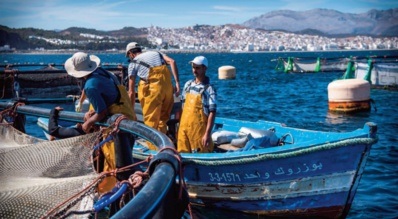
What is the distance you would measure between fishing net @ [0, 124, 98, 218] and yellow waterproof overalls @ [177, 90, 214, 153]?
3.02m

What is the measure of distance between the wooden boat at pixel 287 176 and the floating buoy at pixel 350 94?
1219cm

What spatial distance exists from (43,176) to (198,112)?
11.4 ft

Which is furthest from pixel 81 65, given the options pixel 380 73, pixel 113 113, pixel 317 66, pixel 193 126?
pixel 317 66

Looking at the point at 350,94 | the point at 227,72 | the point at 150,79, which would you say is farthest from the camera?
the point at 227,72

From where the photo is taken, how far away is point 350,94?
60.8 ft

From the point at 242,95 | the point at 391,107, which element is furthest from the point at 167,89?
the point at 242,95

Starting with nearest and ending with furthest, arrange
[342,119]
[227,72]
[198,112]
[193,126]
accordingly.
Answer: [198,112], [193,126], [342,119], [227,72]

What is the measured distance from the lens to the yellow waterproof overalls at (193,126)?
6.54m

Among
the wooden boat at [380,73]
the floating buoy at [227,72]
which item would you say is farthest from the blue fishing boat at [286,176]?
the floating buoy at [227,72]

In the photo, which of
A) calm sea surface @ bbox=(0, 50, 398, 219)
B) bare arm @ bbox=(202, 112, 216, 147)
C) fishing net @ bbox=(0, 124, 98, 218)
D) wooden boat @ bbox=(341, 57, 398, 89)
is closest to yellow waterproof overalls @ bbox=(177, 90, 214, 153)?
bare arm @ bbox=(202, 112, 216, 147)

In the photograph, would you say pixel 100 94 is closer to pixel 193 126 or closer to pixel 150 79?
pixel 193 126

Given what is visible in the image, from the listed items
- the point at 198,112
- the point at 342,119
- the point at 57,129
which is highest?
the point at 57,129

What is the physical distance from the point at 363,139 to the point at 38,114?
4.06 meters

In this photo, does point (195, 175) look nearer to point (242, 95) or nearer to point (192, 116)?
point (192, 116)
